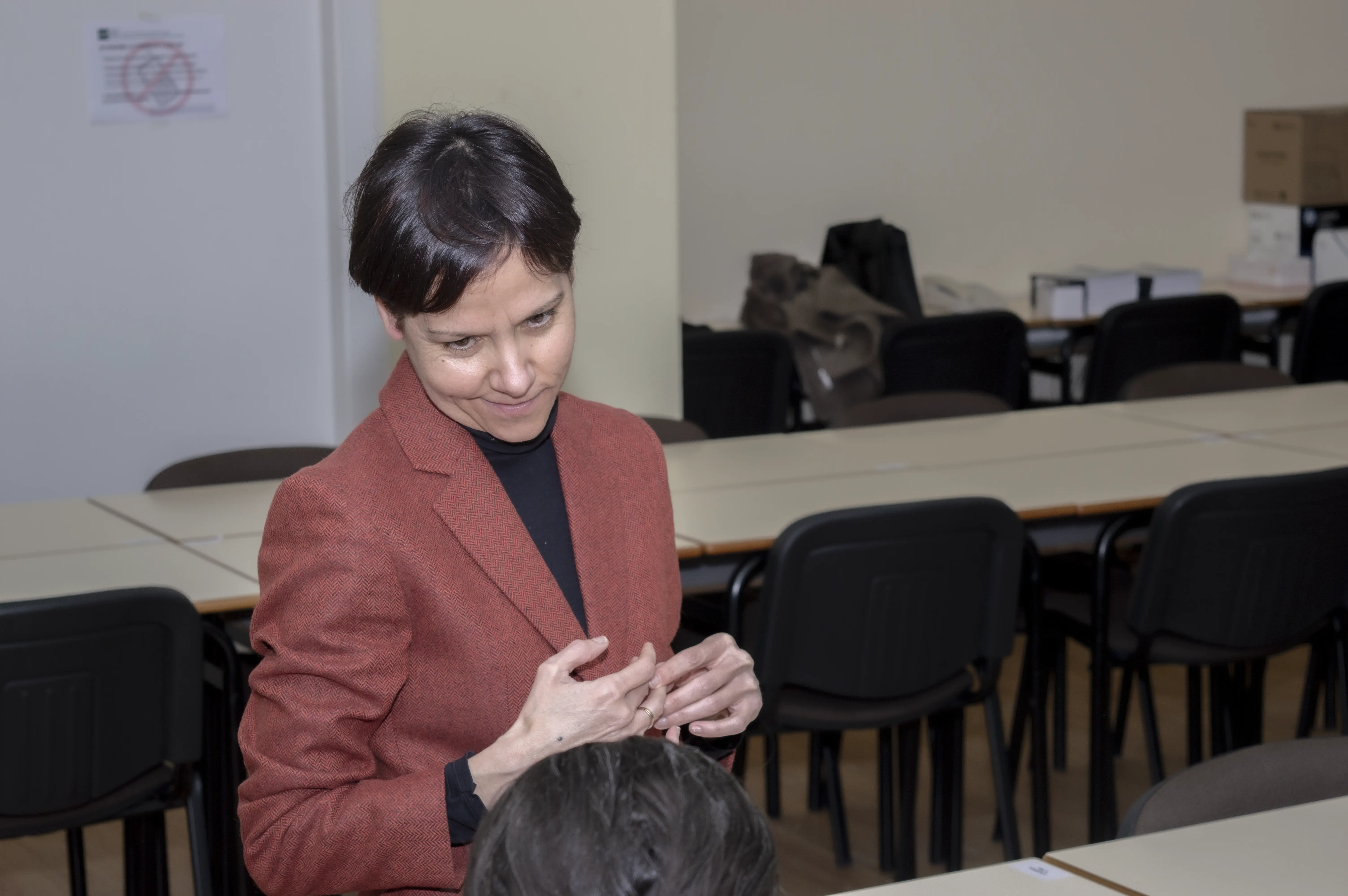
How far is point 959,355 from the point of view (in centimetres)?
523

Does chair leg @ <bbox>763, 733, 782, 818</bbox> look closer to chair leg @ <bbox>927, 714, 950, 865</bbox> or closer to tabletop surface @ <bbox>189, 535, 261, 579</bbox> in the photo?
chair leg @ <bbox>927, 714, 950, 865</bbox>

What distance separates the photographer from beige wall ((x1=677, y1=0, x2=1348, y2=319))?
6199 mm

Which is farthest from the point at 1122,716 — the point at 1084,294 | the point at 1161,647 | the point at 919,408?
the point at 1084,294

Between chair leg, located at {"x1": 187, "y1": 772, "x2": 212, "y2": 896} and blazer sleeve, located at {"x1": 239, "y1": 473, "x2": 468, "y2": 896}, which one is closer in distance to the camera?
blazer sleeve, located at {"x1": 239, "y1": 473, "x2": 468, "y2": 896}

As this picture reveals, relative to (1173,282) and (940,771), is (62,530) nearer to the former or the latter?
(940,771)

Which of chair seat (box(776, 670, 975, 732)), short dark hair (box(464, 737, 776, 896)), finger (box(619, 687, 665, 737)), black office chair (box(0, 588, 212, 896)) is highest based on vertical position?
short dark hair (box(464, 737, 776, 896))

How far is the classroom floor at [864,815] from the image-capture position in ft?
11.1

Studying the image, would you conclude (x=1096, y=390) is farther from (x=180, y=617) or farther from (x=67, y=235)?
(x=180, y=617)

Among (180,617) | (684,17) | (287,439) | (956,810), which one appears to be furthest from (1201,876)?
(684,17)

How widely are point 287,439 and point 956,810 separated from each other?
219cm

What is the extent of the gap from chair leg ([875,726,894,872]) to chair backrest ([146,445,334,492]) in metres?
1.41

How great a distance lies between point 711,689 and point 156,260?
3.22m

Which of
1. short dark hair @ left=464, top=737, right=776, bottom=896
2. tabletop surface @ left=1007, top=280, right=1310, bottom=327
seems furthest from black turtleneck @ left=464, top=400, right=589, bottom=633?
tabletop surface @ left=1007, top=280, right=1310, bottom=327

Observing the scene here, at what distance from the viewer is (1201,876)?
155 centimetres
